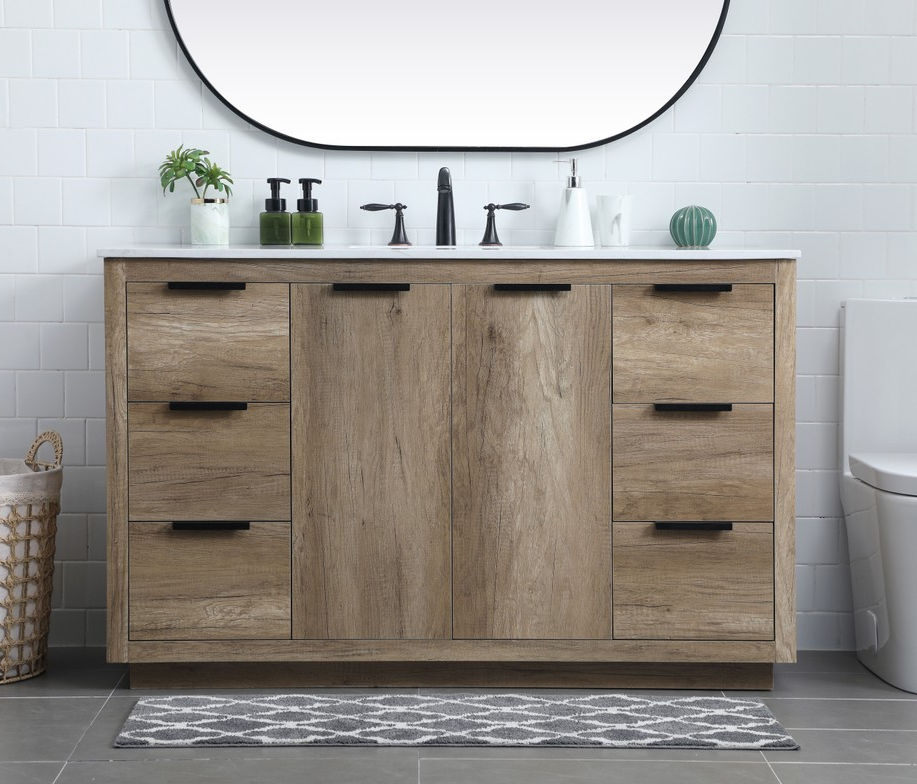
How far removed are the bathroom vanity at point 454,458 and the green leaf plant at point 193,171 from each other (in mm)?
433

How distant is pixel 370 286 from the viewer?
7.58 ft

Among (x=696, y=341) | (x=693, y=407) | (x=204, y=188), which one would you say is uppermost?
(x=204, y=188)

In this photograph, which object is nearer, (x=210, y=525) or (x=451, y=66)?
(x=210, y=525)

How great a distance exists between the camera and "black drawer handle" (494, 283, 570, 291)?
232cm

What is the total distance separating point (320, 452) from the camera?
2.34m

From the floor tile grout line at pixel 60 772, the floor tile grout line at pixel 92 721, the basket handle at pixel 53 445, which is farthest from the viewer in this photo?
the basket handle at pixel 53 445

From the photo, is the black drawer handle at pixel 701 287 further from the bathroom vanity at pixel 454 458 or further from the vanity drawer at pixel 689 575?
the vanity drawer at pixel 689 575

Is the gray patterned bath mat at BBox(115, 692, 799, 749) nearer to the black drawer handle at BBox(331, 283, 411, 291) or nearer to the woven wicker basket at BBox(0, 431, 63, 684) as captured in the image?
the woven wicker basket at BBox(0, 431, 63, 684)

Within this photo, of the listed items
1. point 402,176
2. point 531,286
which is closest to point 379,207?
point 402,176

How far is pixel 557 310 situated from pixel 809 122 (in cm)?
100

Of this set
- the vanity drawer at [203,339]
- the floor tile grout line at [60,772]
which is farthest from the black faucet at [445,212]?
the floor tile grout line at [60,772]

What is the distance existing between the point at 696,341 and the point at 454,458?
60 cm

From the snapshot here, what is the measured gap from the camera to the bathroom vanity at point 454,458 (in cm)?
231

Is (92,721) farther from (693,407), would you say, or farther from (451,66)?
(451,66)
